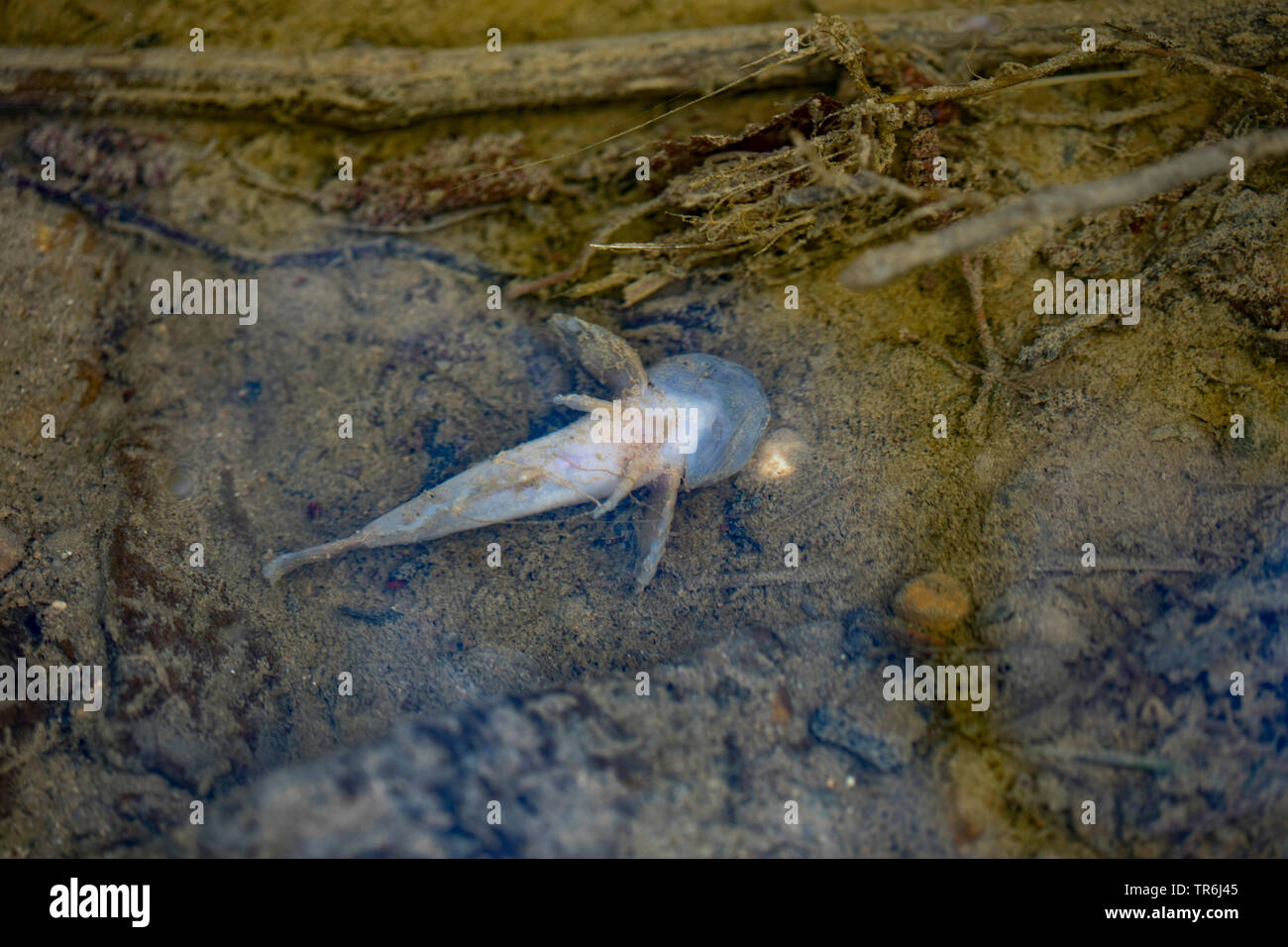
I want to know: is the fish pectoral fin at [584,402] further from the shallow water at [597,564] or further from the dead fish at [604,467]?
the shallow water at [597,564]

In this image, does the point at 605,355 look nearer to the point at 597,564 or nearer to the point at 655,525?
the point at 655,525

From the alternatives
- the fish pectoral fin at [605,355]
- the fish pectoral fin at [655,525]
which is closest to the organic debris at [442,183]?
the fish pectoral fin at [605,355]

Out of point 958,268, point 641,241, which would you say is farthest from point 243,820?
point 958,268

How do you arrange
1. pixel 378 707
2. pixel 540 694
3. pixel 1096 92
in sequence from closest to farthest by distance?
pixel 540 694 < pixel 378 707 < pixel 1096 92

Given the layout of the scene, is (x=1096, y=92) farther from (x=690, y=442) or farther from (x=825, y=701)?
(x=825, y=701)

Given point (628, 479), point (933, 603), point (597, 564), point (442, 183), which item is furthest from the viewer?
point (442, 183)

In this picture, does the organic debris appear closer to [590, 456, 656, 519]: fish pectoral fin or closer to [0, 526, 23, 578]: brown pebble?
[590, 456, 656, 519]: fish pectoral fin

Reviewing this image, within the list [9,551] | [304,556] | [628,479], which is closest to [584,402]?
[628,479]
